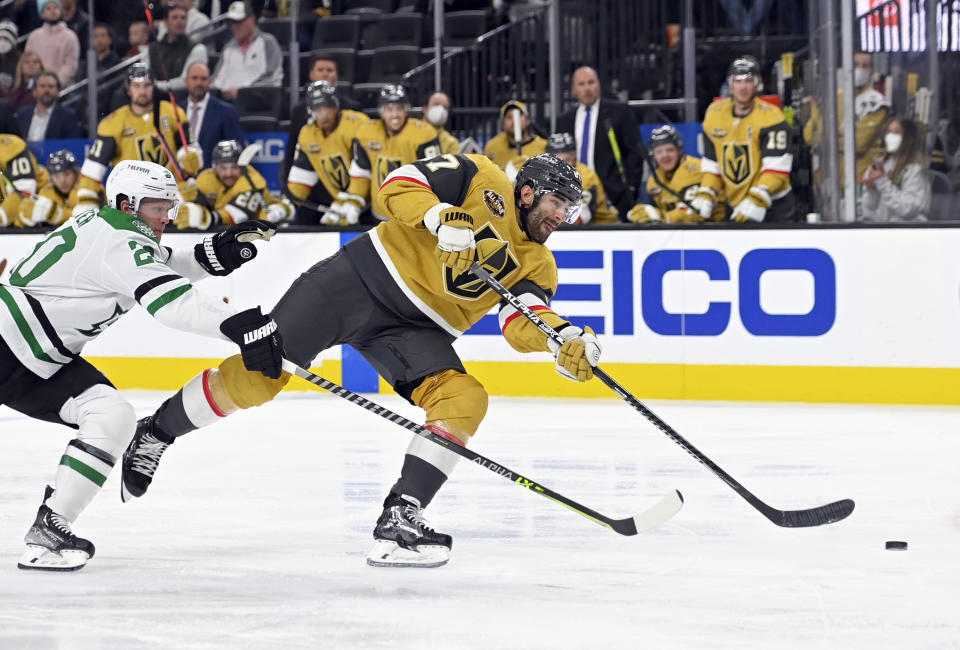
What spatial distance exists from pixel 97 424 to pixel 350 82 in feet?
21.5

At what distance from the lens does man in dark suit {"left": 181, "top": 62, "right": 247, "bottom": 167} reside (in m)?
8.54

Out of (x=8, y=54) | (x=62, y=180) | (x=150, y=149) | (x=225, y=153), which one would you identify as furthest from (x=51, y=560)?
(x=8, y=54)

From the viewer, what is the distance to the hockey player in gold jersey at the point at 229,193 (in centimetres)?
813

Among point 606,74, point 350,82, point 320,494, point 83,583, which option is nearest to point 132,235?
point 83,583

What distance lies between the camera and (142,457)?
3830mm

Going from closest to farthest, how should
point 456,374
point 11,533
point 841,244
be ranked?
point 456,374 → point 11,533 → point 841,244

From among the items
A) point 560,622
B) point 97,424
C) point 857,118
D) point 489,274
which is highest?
point 857,118

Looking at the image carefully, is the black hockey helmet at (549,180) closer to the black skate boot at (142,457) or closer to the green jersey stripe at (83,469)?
the black skate boot at (142,457)

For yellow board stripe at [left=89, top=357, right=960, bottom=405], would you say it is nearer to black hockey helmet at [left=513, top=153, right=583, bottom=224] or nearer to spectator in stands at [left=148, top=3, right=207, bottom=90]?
spectator in stands at [left=148, top=3, right=207, bottom=90]

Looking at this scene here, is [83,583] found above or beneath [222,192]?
Result: beneath

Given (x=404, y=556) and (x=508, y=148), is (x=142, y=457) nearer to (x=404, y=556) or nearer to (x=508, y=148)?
(x=404, y=556)

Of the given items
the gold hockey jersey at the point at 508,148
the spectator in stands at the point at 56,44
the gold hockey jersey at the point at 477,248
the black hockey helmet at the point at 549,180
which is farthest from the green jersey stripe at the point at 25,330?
the spectator in stands at the point at 56,44

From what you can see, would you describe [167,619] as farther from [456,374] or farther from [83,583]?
[456,374]

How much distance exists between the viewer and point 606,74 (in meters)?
8.58
